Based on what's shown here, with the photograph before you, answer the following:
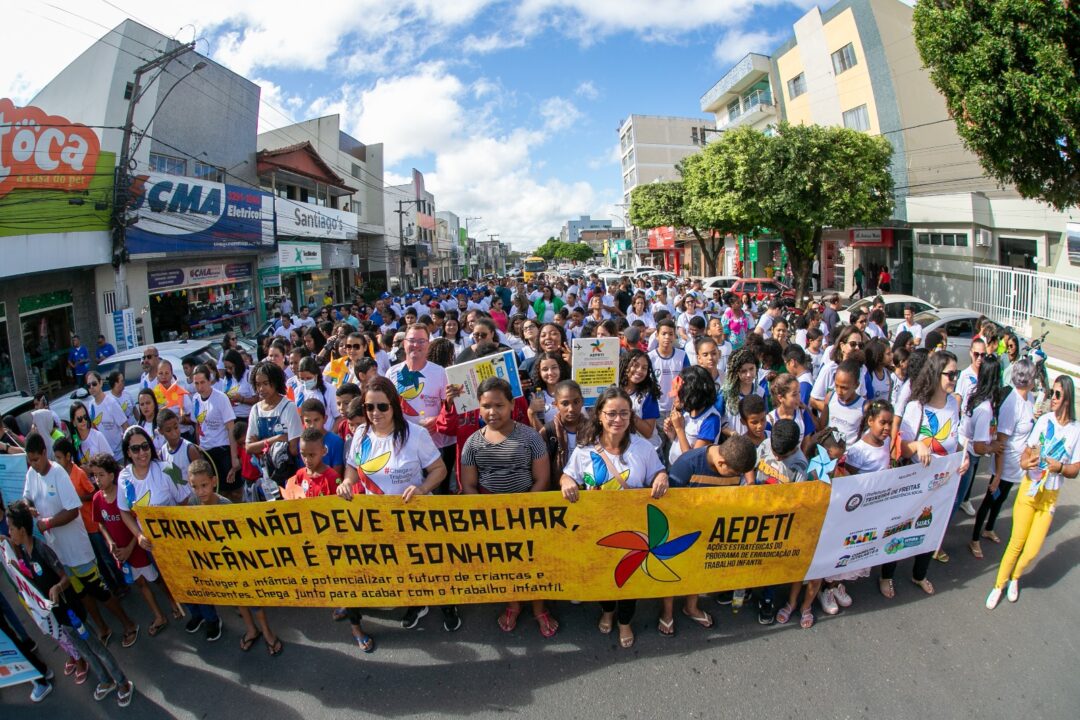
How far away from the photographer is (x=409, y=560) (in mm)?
4020

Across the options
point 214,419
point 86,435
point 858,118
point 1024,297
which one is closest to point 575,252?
point 858,118

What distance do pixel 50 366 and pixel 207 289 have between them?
679cm

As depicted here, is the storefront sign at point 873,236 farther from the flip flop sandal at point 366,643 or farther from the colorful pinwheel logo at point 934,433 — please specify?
the flip flop sandal at point 366,643

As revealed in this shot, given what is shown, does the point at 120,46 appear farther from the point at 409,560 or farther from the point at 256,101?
the point at 409,560

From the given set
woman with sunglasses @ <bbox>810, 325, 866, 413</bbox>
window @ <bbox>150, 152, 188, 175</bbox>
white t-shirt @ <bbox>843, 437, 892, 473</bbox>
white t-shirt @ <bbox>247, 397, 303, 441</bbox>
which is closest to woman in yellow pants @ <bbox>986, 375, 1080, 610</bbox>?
white t-shirt @ <bbox>843, 437, 892, 473</bbox>

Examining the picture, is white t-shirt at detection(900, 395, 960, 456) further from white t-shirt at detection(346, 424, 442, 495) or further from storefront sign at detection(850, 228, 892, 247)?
storefront sign at detection(850, 228, 892, 247)

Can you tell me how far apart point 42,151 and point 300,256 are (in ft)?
46.3

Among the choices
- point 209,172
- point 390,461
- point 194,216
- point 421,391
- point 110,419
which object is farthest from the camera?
point 209,172

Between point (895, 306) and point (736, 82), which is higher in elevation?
point (736, 82)

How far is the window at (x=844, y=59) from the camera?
26.8m

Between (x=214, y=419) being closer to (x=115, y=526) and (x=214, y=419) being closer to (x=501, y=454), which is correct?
(x=115, y=526)

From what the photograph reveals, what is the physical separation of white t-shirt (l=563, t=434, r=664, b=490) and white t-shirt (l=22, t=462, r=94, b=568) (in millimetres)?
3394

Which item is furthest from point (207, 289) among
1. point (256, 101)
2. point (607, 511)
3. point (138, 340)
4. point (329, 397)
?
point (607, 511)

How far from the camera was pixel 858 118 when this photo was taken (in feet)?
88.9
